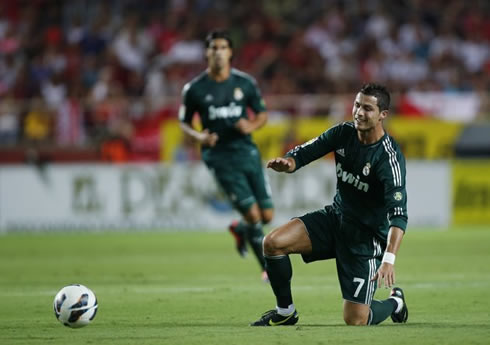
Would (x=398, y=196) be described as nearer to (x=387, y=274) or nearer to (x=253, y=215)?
(x=387, y=274)

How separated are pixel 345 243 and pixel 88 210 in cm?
1107

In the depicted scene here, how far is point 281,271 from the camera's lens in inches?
273

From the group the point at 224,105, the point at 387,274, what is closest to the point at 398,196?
the point at 387,274

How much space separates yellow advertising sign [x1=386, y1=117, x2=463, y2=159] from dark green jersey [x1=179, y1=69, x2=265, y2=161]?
8.25 meters

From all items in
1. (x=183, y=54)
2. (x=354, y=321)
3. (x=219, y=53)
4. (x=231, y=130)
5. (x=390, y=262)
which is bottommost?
(x=354, y=321)

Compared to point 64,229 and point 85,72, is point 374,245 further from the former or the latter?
point 85,72

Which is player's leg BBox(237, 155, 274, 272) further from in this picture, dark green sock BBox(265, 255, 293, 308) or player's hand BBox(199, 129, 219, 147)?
dark green sock BBox(265, 255, 293, 308)

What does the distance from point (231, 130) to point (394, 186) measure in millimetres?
4130

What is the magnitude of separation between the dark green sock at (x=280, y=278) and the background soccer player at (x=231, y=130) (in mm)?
3236

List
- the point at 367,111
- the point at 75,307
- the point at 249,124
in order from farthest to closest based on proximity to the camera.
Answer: the point at 249,124 < the point at 367,111 < the point at 75,307

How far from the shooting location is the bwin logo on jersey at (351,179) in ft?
23.0

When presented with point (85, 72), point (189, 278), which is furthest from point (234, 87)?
point (85, 72)

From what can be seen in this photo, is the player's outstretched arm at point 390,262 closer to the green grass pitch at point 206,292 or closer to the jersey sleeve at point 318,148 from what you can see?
the green grass pitch at point 206,292

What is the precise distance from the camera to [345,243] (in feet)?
23.4
